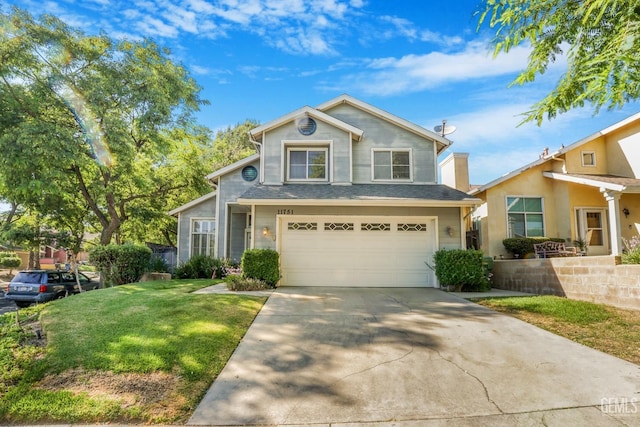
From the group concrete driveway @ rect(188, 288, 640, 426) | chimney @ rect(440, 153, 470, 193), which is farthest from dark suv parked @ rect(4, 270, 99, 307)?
chimney @ rect(440, 153, 470, 193)

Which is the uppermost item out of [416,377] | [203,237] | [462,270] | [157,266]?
[203,237]

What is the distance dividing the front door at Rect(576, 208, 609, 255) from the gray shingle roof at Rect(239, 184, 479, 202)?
5.79 m

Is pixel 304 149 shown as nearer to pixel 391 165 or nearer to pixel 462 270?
pixel 391 165

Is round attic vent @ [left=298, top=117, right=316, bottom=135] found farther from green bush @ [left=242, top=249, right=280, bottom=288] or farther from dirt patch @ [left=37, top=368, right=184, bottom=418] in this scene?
dirt patch @ [left=37, top=368, right=184, bottom=418]

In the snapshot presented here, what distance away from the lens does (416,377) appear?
167 inches

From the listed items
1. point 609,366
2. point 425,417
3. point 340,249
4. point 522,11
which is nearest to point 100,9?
point 340,249

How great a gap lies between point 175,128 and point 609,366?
20017 mm

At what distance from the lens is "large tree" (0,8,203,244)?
527 inches

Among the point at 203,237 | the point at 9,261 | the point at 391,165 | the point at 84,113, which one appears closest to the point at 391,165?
the point at 391,165

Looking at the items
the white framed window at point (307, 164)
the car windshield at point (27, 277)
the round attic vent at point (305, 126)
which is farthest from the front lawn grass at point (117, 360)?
the round attic vent at point (305, 126)

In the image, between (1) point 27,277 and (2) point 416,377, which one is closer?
(2) point 416,377

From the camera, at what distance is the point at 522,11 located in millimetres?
6074

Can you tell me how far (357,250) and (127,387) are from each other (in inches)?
330

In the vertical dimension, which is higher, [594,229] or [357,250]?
[594,229]
